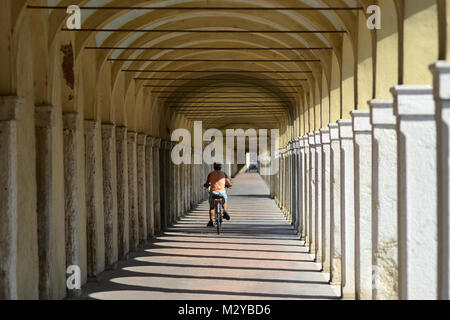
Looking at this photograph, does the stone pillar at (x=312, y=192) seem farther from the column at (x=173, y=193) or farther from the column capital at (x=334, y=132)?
the column at (x=173, y=193)

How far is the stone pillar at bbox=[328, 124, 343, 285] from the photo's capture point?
13.6 m

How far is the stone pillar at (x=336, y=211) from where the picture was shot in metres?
13.6

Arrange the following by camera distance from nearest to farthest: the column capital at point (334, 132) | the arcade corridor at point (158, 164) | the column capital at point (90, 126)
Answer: the arcade corridor at point (158, 164) → the column capital at point (334, 132) → the column capital at point (90, 126)

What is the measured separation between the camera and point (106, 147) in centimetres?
1599

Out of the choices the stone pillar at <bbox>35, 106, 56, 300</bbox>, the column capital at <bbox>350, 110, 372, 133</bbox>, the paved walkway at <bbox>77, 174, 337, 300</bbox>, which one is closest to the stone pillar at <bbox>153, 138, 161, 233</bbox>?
the paved walkway at <bbox>77, 174, 337, 300</bbox>

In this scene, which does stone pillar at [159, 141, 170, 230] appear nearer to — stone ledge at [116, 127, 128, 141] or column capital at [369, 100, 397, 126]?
stone ledge at [116, 127, 128, 141]

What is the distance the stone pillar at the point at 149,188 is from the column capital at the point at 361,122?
37.9 ft

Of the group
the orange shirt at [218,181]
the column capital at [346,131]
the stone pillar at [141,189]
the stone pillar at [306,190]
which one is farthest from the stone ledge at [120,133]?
the column capital at [346,131]

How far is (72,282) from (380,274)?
5286mm

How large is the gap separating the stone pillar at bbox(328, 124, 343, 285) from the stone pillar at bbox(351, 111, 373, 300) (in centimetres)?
228

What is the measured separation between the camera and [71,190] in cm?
1278

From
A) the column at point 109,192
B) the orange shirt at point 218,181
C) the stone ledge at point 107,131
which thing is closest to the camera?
the column at point 109,192

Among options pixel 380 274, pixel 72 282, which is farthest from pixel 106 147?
pixel 380 274

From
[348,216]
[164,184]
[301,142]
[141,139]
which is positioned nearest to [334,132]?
[348,216]
